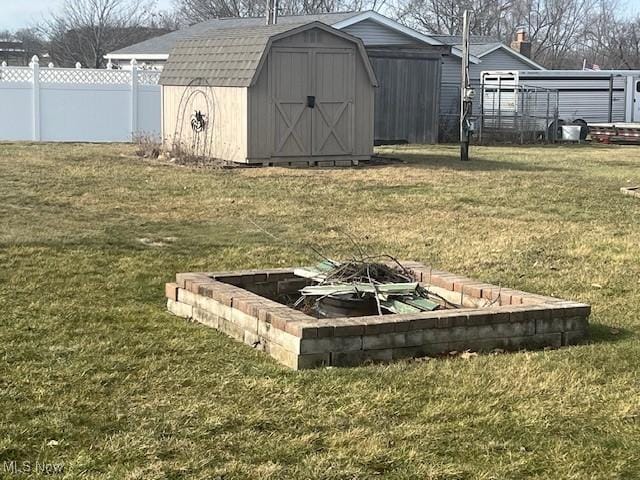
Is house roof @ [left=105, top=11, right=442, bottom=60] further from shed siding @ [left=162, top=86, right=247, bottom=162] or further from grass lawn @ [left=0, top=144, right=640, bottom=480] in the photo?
grass lawn @ [left=0, top=144, right=640, bottom=480]

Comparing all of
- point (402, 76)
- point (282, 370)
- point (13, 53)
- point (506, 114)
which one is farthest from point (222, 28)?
point (13, 53)

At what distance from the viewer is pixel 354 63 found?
17.6m

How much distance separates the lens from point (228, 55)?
17750 mm

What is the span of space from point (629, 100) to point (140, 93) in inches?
663

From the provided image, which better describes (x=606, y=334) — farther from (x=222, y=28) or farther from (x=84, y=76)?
(x=222, y=28)

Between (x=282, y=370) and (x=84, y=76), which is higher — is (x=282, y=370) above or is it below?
below

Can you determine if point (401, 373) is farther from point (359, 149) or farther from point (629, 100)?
point (629, 100)

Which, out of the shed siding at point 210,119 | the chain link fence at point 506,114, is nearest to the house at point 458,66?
the chain link fence at point 506,114

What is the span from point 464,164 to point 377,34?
445 inches

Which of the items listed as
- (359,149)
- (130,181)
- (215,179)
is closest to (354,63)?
(359,149)

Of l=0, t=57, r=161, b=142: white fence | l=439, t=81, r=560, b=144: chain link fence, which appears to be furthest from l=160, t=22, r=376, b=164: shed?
l=439, t=81, r=560, b=144: chain link fence

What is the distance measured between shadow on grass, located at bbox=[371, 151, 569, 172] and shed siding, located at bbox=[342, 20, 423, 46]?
859 cm

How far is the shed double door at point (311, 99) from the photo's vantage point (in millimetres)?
16953

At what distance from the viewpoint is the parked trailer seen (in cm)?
2981
